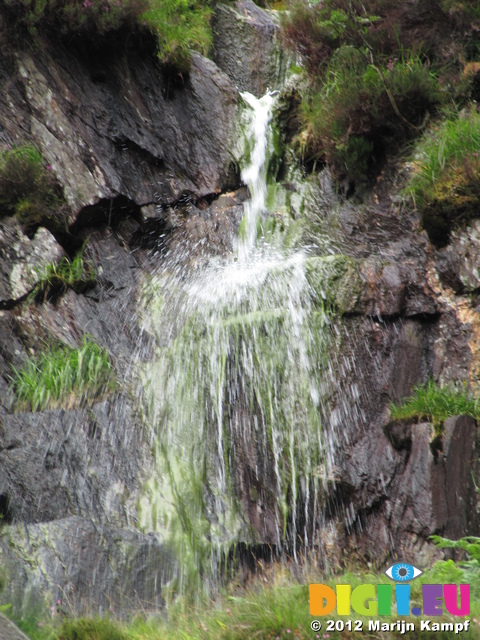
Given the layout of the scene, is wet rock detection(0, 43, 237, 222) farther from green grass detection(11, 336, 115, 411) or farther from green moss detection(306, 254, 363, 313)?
green moss detection(306, 254, 363, 313)

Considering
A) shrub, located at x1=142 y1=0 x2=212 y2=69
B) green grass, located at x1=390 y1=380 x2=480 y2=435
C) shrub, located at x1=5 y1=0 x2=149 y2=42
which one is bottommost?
green grass, located at x1=390 y1=380 x2=480 y2=435

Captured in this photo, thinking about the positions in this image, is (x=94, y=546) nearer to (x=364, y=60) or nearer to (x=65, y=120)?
(x=65, y=120)

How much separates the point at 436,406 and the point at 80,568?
343cm

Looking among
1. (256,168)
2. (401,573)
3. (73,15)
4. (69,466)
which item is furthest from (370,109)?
(401,573)

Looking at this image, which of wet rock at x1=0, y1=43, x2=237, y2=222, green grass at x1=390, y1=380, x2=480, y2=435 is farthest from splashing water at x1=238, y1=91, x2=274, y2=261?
green grass at x1=390, y1=380, x2=480, y2=435

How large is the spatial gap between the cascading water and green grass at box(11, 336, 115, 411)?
1.70 ft

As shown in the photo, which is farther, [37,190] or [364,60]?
[364,60]

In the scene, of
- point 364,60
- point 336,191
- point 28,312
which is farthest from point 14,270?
point 364,60

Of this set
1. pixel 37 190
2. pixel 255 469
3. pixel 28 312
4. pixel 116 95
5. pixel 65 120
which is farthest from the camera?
pixel 116 95

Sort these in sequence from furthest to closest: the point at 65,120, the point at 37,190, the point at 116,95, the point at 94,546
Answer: the point at 116,95 → the point at 65,120 → the point at 37,190 → the point at 94,546

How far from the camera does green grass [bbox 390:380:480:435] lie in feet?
17.8

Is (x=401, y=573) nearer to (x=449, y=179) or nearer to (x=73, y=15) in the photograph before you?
(x=449, y=179)

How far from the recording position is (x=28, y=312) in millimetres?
6719

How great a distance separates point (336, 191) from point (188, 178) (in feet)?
7.12
